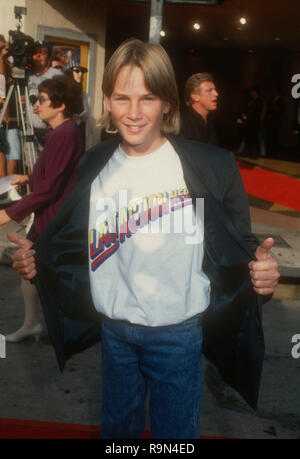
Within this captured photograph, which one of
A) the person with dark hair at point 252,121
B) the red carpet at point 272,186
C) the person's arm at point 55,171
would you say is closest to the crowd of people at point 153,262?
the person's arm at point 55,171

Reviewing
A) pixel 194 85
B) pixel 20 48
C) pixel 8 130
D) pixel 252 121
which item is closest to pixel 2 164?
pixel 8 130

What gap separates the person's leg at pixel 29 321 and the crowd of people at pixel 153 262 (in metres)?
1.94

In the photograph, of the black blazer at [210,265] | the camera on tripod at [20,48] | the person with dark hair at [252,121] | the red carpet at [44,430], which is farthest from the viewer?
the person with dark hair at [252,121]

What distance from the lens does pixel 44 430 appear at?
2850 mm

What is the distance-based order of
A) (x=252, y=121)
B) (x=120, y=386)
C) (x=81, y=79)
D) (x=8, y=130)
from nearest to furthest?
(x=120, y=386)
(x=8, y=130)
(x=81, y=79)
(x=252, y=121)

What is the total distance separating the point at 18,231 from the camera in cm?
634

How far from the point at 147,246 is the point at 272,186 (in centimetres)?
959

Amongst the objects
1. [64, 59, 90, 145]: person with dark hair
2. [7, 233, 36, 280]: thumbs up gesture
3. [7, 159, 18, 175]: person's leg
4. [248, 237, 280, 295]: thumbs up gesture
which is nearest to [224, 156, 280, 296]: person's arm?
[248, 237, 280, 295]: thumbs up gesture

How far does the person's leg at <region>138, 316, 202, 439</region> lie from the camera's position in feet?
5.97

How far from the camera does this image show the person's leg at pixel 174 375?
5.97 feet

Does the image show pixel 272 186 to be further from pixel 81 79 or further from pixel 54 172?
pixel 54 172

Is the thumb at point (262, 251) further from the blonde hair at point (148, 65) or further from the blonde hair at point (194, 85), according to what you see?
the blonde hair at point (194, 85)

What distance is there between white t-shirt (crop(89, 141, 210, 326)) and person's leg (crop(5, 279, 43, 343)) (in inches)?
84.2

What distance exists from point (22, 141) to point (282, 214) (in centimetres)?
380
